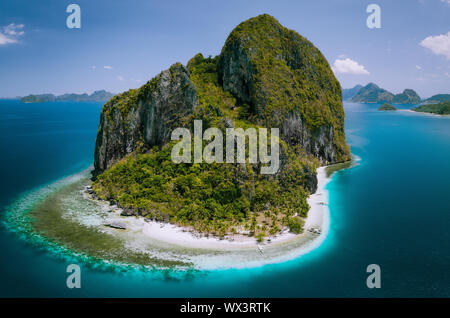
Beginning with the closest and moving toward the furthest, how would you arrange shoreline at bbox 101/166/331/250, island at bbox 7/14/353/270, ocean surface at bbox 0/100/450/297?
ocean surface at bbox 0/100/450/297 < shoreline at bbox 101/166/331/250 < island at bbox 7/14/353/270

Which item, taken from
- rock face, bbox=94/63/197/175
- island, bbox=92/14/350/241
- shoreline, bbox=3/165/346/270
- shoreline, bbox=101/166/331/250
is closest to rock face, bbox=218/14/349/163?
island, bbox=92/14/350/241

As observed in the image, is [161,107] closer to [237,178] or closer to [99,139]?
[99,139]

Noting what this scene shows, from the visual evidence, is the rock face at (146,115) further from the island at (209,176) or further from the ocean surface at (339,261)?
the ocean surface at (339,261)

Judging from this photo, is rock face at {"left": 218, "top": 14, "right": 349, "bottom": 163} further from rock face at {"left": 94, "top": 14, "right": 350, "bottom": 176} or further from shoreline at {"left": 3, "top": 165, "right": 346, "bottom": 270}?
shoreline at {"left": 3, "top": 165, "right": 346, "bottom": 270}

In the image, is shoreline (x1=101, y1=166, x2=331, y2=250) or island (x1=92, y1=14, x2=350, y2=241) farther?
island (x1=92, y1=14, x2=350, y2=241)

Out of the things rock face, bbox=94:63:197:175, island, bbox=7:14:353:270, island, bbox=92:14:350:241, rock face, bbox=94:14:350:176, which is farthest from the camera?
rock face, bbox=94:14:350:176

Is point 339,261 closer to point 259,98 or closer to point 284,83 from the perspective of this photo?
point 259,98

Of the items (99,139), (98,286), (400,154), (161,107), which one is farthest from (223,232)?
(400,154)

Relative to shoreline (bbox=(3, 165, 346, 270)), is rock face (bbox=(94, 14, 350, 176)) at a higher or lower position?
higher
